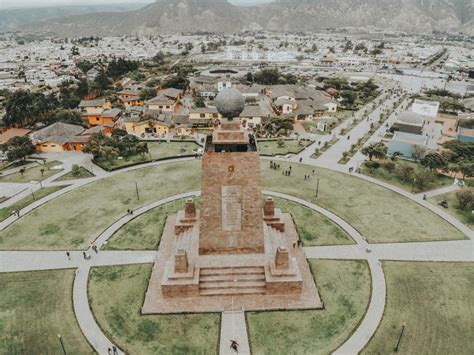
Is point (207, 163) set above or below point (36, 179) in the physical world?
above

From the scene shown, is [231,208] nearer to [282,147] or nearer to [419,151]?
[282,147]

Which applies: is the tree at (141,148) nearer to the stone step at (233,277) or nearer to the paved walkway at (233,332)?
the stone step at (233,277)

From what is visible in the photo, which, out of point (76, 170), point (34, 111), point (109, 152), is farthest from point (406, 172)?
point (34, 111)

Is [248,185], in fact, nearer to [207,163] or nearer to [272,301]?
[207,163]

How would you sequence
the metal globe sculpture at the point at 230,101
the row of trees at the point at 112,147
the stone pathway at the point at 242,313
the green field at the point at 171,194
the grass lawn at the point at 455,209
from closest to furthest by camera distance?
the stone pathway at the point at 242,313 → the metal globe sculpture at the point at 230,101 → the green field at the point at 171,194 → the grass lawn at the point at 455,209 → the row of trees at the point at 112,147

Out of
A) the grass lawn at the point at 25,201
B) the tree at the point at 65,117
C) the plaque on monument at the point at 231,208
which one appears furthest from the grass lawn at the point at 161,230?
the tree at the point at 65,117

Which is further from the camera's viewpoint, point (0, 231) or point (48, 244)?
point (0, 231)

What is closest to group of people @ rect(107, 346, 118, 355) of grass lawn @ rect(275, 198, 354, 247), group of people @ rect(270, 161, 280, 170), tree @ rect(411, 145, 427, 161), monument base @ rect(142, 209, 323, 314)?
monument base @ rect(142, 209, 323, 314)

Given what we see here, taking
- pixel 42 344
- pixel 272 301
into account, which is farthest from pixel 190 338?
pixel 42 344
